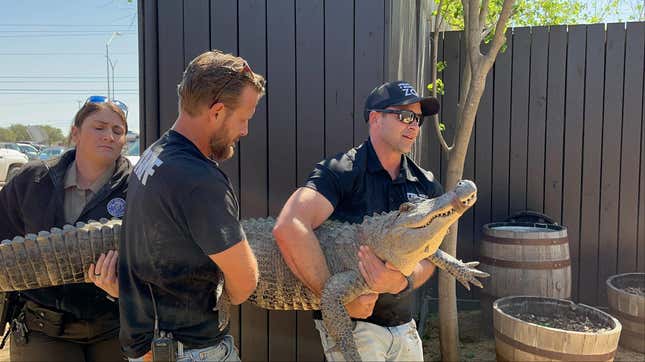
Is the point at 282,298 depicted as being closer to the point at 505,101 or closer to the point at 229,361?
the point at 229,361

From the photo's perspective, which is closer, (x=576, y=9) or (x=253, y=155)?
(x=253, y=155)

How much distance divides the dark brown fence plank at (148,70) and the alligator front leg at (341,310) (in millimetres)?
1698

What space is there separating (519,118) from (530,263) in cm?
191

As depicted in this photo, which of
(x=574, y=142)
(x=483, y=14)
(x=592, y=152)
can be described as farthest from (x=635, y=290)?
(x=483, y=14)

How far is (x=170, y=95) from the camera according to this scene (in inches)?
125

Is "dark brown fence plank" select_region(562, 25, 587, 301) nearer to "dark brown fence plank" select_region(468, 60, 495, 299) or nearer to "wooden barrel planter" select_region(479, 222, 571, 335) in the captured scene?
"dark brown fence plank" select_region(468, 60, 495, 299)

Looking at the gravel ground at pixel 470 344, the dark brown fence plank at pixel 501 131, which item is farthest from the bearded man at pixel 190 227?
the dark brown fence plank at pixel 501 131

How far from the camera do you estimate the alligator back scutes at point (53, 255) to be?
82.9 inches

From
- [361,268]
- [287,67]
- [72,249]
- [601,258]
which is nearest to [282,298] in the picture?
[361,268]

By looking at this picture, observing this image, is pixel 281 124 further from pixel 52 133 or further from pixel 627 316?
pixel 52 133

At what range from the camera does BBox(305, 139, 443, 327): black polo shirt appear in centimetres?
223

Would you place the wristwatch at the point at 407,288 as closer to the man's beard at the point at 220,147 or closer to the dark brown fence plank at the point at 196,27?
the man's beard at the point at 220,147

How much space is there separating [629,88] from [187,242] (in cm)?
535

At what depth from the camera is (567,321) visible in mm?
3748
